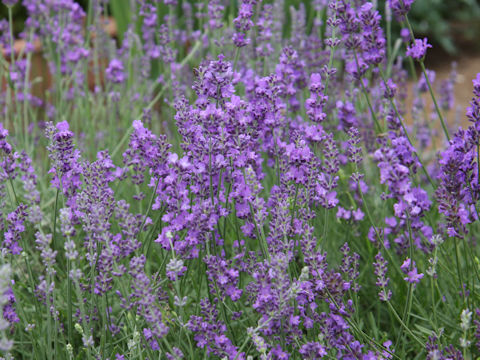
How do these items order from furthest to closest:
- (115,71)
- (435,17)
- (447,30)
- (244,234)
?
(447,30) → (435,17) → (115,71) → (244,234)

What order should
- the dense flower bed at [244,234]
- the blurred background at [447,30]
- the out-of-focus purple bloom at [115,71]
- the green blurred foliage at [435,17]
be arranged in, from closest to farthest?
the dense flower bed at [244,234], the out-of-focus purple bloom at [115,71], the green blurred foliage at [435,17], the blurred background at [447,30]

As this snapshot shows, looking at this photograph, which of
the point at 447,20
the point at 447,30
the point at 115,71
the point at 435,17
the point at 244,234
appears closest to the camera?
the point at 244,234

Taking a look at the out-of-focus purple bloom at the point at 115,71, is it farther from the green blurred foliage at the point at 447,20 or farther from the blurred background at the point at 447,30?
the green blurred foliage at the point at 447,20

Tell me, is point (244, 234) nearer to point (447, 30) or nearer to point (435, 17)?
point (435, 17)

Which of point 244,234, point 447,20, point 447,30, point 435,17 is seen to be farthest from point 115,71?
point 447,20

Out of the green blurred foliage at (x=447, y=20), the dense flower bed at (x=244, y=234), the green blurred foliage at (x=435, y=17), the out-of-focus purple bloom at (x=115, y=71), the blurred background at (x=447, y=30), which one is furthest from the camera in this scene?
the green blurred foliage at (x=447, y=20)

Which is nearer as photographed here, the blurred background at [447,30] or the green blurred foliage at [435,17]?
the green blurred foliage at [435,17]

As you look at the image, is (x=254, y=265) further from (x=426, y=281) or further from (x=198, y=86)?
(x=426, y=281)

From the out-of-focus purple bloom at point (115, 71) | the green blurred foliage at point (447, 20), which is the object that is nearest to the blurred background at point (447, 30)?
the green blurred foliage at point (447, 20)

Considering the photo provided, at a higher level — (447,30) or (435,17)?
(435,17)

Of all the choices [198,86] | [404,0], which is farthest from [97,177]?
[404,0]

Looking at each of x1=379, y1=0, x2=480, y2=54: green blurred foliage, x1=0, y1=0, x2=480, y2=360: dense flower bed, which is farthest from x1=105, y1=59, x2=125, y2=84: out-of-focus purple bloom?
x1=379, y1=0, x2=480, y2=54: green blurred foliage

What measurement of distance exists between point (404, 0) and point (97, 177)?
119cm

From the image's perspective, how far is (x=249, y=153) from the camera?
1854 mm
